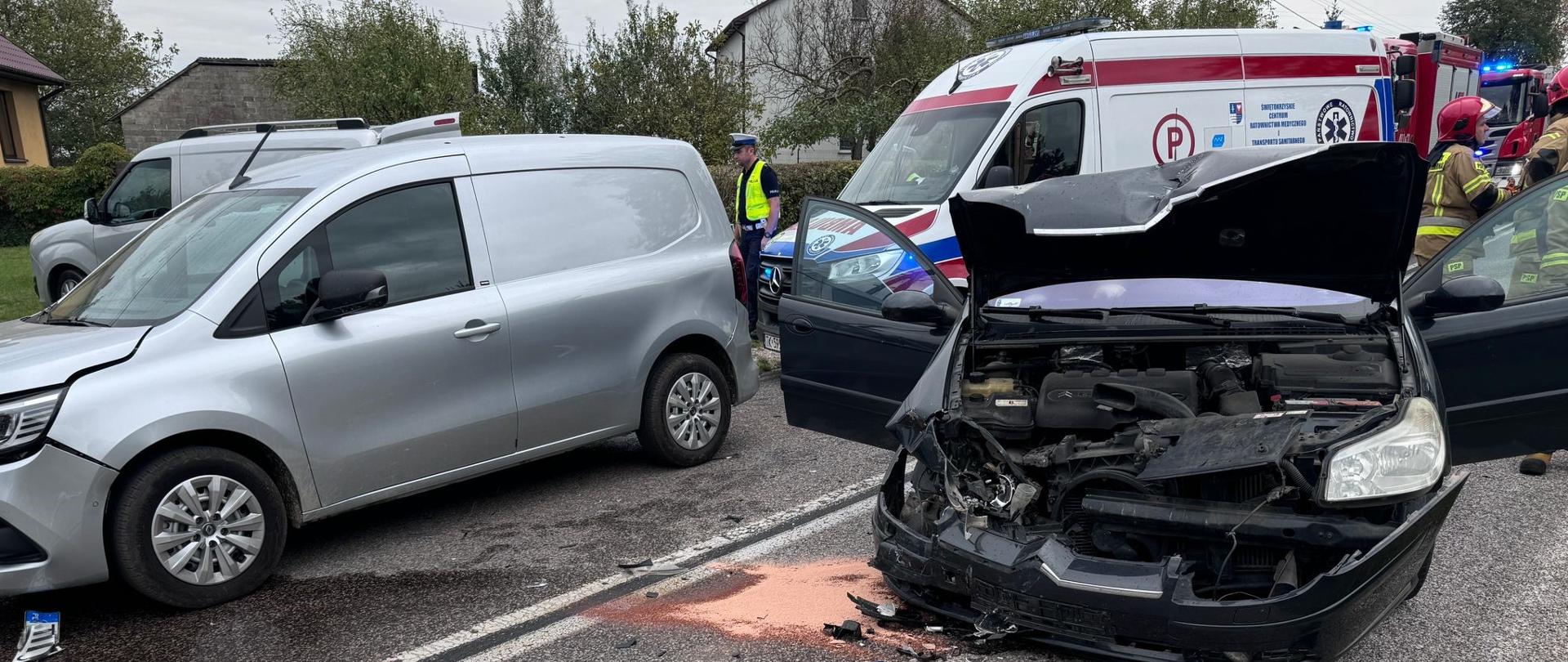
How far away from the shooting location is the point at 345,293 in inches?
176

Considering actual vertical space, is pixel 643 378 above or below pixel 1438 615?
above

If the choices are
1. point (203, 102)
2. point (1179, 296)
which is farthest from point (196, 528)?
point (203, 102)

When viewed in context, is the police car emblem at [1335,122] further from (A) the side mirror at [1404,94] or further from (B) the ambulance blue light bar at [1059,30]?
(A) the side mirror at [1404,94]

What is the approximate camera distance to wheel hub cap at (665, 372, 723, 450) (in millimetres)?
5977

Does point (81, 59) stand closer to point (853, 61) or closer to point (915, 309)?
point (853, 61)

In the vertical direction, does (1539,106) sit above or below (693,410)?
above

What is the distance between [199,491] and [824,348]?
2.72 m

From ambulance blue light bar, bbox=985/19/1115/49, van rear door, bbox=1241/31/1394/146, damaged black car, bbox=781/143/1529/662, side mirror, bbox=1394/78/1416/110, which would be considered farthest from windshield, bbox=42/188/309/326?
side mirror, bbox=1394/78/1416/110

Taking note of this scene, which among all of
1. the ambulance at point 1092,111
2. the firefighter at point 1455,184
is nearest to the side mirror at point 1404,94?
Answer: the ambulance at point 1092,111

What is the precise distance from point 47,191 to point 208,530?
22240 millimetres

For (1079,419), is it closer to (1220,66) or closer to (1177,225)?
(1177,225)

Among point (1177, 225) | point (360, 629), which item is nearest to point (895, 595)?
point (1177, 225)

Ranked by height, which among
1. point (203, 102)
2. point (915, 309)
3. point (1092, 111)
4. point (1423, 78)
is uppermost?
point (203, 102)

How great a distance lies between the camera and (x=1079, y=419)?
143 inches
